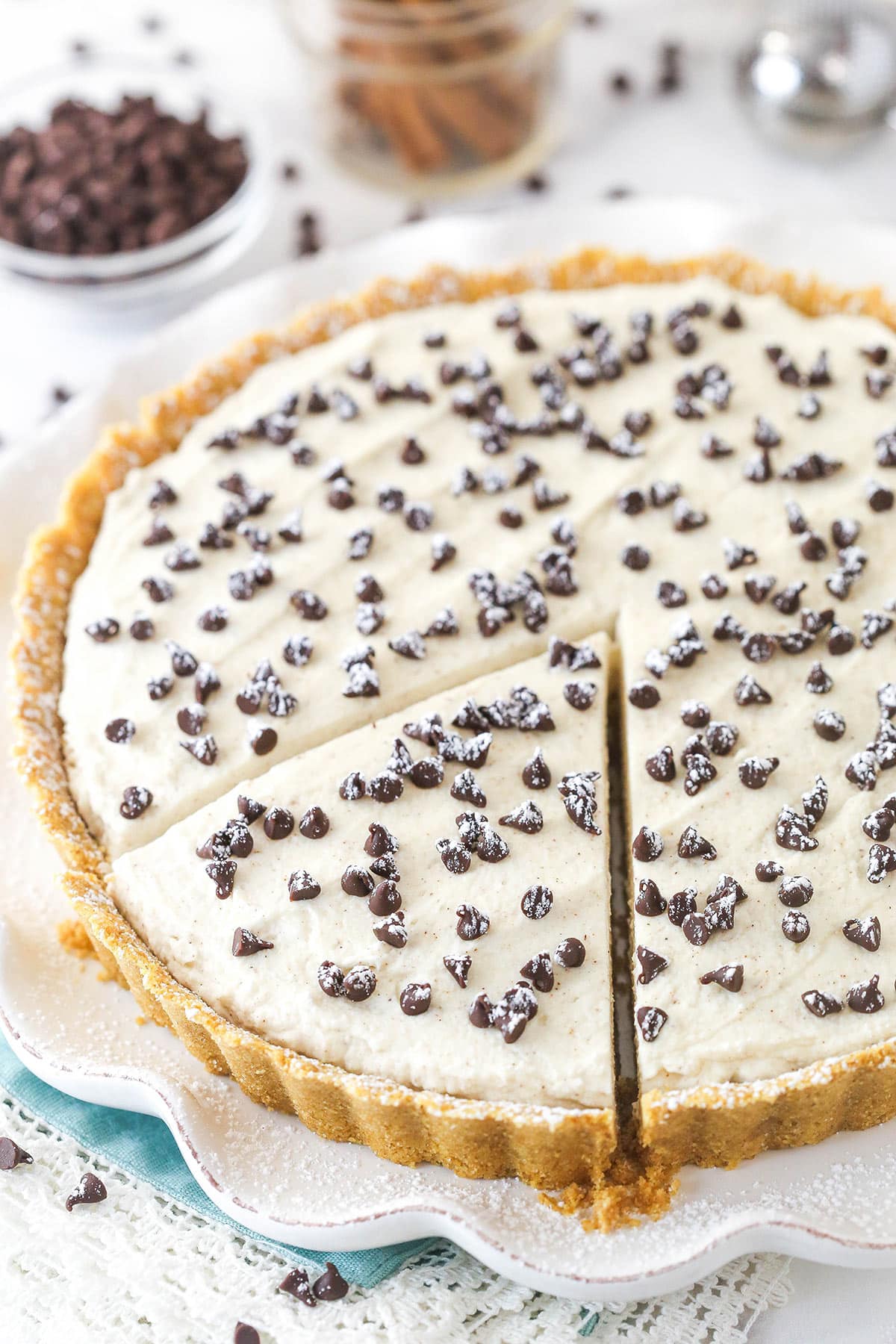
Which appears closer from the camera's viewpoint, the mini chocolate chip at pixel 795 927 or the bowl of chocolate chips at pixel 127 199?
the mini chocolate chip at pixel 795 927

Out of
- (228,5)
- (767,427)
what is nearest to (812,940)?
(767,427)

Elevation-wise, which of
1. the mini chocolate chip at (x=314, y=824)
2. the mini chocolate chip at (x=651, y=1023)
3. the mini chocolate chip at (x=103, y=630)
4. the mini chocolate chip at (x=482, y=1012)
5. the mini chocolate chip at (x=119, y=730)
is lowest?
the mini chocolate chip at (x=651, y=1023)

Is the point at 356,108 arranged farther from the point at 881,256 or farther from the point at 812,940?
the point at 812,940

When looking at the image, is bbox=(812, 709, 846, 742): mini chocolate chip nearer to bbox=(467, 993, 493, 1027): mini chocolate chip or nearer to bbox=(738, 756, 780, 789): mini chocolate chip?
bbox=(738, 756, 780, 789): mini chocolate chip

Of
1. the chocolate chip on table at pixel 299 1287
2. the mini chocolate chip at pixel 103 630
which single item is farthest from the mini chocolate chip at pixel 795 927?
the mini chocolate chip at pixel 103 630

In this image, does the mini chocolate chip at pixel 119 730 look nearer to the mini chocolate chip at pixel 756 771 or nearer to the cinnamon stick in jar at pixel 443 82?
the mini chocolate chip at pixel 756 771
